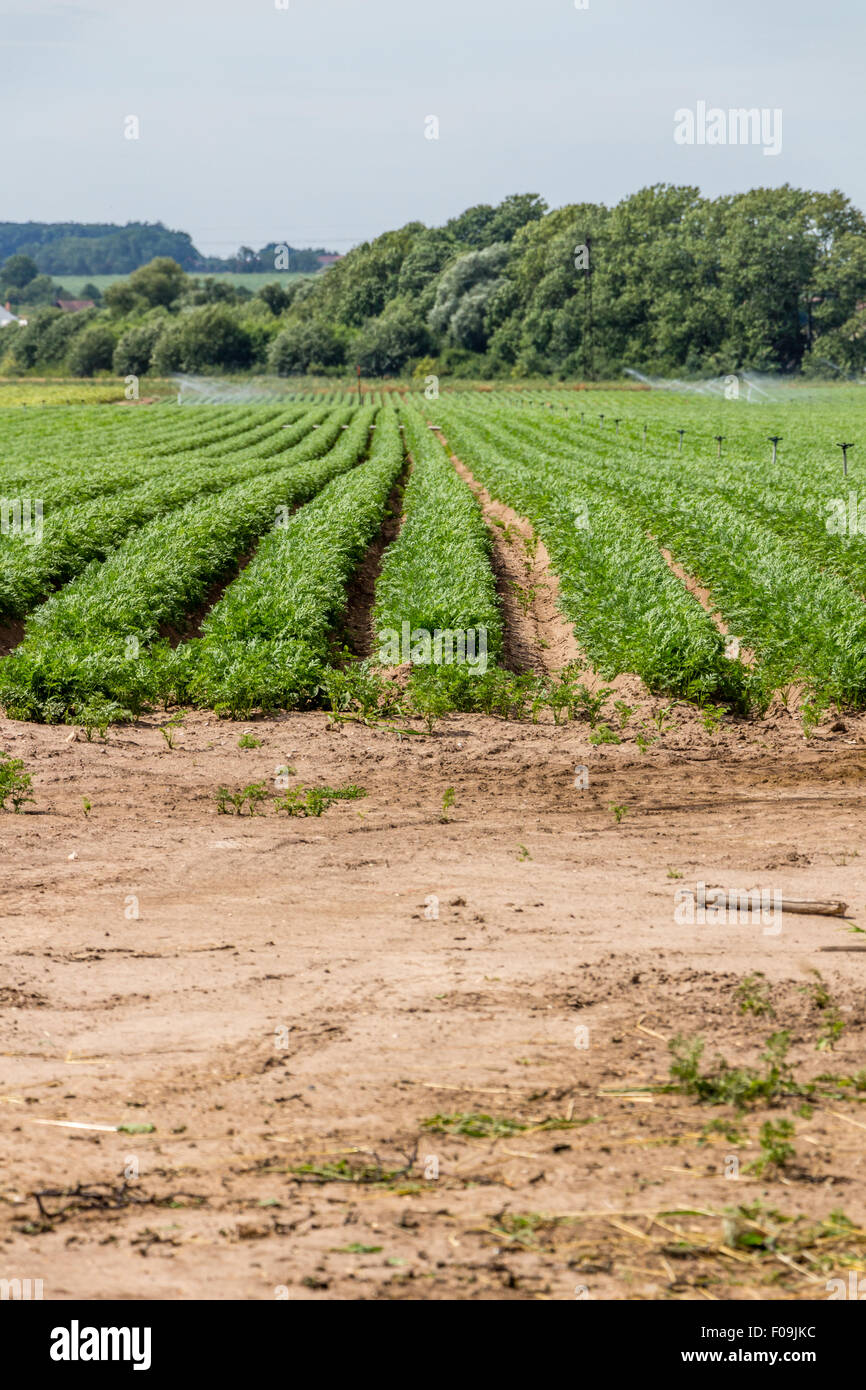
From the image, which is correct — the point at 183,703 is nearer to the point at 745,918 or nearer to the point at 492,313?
the point at 745,918

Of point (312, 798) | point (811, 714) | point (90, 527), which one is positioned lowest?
point (312, 798)

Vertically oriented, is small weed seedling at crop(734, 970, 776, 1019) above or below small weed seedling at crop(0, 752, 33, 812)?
below

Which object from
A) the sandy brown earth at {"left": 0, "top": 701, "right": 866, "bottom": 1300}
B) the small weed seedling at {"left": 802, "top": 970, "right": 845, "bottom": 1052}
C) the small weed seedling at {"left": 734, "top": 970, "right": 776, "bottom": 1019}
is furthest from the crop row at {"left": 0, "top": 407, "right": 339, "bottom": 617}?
the small weed seedling at {"left": 802, "top": 970, "right": 845, "bottom": 1052}

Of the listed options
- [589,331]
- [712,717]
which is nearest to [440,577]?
[712,717]

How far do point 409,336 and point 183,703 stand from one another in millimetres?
99182

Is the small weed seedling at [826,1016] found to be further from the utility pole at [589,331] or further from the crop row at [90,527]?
the utility pole at [589,331]

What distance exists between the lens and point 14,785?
8203 millimetres

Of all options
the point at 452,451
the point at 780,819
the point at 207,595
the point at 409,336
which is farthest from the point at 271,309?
the point at 780,819

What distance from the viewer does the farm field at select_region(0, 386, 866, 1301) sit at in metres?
3.70

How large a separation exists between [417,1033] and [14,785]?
440 cm

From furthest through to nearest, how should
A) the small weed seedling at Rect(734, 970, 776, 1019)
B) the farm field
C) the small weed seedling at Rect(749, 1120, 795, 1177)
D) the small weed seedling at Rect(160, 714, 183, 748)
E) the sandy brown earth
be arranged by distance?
the small weed seedling at Rect(160, 714, 183, 748), the small weed seedling at Rect(734, 970, 776, 1019), the small weed seedling at Rect(749, 1120, 795, 1177), the farm field, the sandy brown earth

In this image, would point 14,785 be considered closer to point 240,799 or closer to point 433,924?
point 240,799

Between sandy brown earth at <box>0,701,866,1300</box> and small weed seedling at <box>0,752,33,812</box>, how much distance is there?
0.49ft

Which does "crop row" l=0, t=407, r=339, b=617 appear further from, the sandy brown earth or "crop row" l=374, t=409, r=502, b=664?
the sandy brown earth
